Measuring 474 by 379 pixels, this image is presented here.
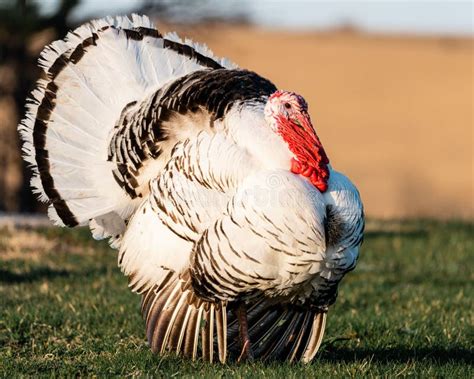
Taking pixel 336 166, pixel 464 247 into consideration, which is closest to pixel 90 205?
pixel 464 247

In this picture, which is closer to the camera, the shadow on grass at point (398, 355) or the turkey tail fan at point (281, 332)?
the turkey tail fan at point (281, 332)

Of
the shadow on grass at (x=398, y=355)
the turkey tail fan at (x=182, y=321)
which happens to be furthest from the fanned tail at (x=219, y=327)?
the shadow on grass at (x=398, y=355)

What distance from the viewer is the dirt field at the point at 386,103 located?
23.1 meters

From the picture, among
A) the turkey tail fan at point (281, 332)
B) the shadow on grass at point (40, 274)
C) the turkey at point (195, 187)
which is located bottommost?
the shadow on grass at point (40, 274)

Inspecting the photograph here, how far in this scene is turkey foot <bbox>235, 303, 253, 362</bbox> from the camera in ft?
19.0

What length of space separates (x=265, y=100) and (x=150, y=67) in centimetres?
118

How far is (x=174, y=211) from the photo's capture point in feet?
18.2

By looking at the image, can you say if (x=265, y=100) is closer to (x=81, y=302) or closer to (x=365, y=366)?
(x=365, y=366)

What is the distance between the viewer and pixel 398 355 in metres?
6.23

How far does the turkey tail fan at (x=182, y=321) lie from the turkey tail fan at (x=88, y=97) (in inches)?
36.8

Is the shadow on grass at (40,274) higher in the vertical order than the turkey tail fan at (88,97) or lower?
lower

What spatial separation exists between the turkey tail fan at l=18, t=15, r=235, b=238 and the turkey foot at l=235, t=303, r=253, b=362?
1195 millimetres

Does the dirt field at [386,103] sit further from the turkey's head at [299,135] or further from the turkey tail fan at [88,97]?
the turkey's head at [299,135]

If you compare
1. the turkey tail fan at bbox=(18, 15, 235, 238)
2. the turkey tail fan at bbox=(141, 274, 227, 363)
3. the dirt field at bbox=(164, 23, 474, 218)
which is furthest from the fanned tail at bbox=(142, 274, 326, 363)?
the dirt field at bbox=(164, 23, 474, 218)
